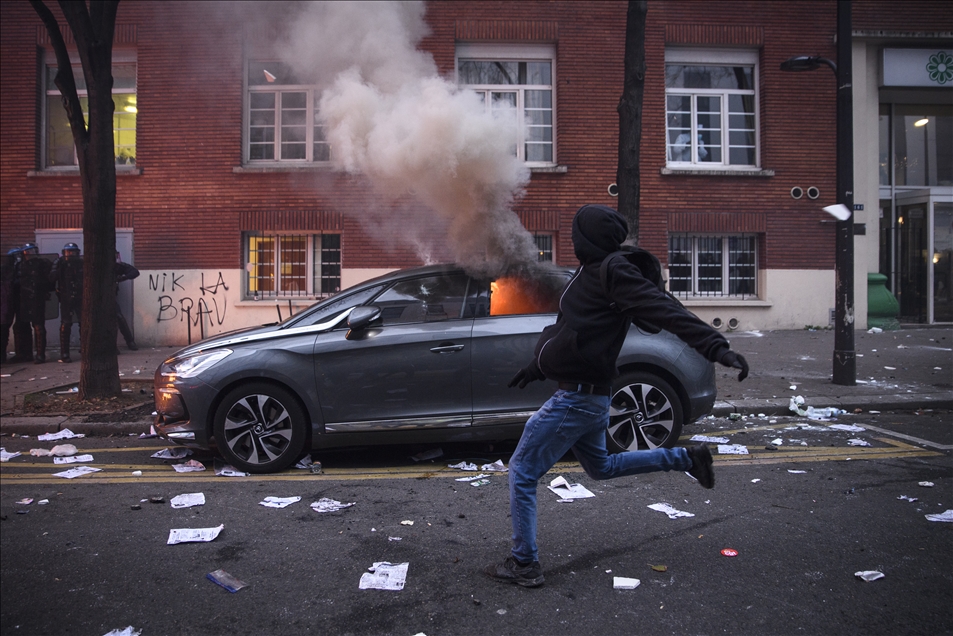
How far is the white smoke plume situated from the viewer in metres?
6.05

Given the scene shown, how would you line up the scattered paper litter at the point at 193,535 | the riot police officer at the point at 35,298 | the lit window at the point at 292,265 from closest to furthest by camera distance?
the scattered paper litter at the point at 193,535, the riot police officer at the point at 35,298, the lit window at the point at 292,265

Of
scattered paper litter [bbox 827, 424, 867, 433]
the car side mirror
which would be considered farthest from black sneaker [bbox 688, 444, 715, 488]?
scattered paper litter [bbox 827, 424, 867, 433]

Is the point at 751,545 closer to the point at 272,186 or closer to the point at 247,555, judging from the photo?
the point at 247,555

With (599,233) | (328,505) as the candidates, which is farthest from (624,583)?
(328,505)

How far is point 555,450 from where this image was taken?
328 centimetres

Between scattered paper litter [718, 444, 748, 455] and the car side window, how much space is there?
254 centimetres

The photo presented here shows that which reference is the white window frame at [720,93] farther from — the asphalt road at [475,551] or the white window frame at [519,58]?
the asphalt road at [475,551]

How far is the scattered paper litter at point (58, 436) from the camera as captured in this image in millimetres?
6914

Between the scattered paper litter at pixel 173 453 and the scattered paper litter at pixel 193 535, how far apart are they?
1.99m

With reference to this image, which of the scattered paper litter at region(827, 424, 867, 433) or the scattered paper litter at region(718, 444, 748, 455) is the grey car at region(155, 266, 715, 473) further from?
the scattered paper litter at region(827, 424, 867, 433)

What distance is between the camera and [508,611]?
3066 mm

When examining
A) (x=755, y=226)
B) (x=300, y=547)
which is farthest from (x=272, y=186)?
(x=300, y=547)

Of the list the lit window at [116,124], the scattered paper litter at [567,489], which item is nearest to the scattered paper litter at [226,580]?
the scattered paper litter at [567,489]

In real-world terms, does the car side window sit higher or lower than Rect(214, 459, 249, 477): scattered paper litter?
higher
